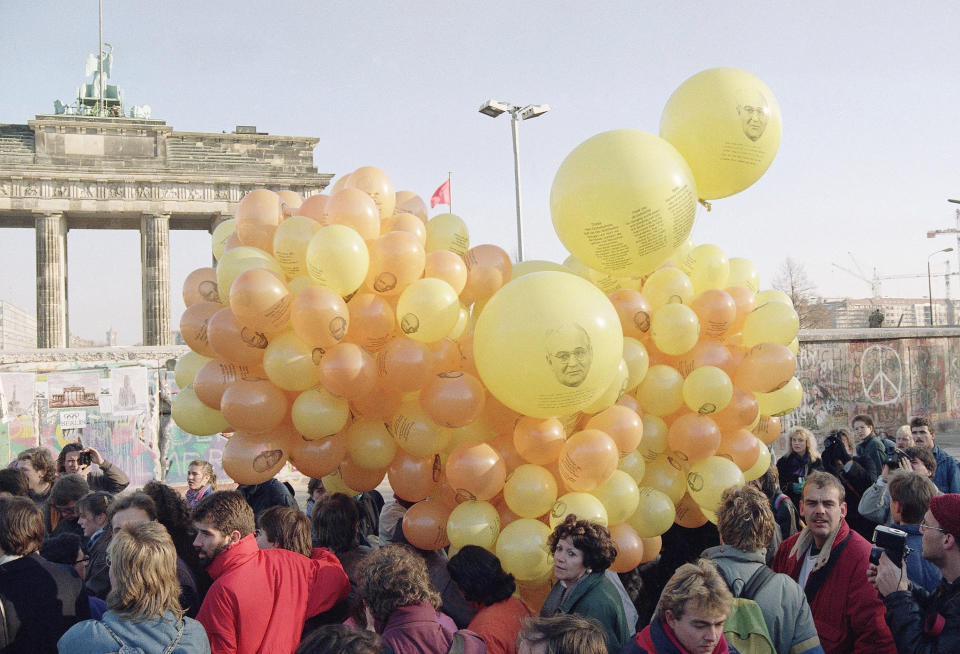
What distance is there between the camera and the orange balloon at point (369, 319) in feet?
14.7

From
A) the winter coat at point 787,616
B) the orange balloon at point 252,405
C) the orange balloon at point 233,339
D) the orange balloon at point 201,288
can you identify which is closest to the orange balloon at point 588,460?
the winter coat at point 787,616

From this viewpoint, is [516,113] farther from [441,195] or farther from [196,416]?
[196,416]

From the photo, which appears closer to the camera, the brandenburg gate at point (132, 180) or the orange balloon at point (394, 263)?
the orange balloon at point (394, 263)

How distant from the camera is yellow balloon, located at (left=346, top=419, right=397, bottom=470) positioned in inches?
188

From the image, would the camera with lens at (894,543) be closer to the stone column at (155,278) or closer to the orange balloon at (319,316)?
the orange balloon at (319,316)

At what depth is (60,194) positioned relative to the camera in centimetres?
2961

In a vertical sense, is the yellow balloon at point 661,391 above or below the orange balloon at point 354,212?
below

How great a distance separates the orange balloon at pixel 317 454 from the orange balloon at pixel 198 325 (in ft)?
2.77

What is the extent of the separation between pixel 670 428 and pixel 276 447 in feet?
8.65

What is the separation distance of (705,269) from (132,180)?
29.7 metres

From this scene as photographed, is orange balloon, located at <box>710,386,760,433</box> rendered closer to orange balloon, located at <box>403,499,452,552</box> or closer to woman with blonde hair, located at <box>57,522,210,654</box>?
orange balloon, located at <box>403,499,452,552</box>

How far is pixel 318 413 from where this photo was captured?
4.45 m

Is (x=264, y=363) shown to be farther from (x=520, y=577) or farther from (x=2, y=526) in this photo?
(x=520, y=577)

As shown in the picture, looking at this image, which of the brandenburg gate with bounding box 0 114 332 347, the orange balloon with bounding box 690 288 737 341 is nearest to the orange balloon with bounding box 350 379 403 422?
the orange balloon with bounding box 690 288 737 341
